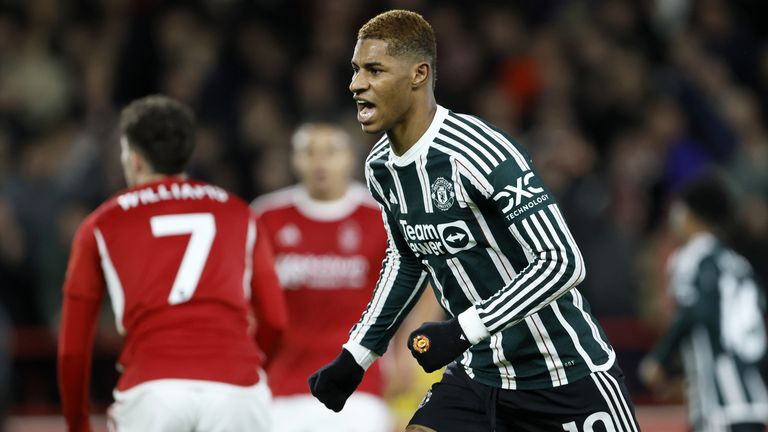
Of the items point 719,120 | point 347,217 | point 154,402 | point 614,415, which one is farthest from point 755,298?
point 719,120

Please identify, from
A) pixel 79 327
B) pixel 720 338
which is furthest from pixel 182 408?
pixel 720 338

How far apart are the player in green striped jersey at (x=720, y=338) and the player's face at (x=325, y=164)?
1.96 m

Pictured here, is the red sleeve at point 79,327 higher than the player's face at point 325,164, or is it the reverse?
the player's face at point 325,164

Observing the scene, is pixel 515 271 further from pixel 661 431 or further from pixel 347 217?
pixel 661 431

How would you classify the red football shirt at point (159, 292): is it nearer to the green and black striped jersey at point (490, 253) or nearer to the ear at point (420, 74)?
the green and black striped jersey at point (490, 253)

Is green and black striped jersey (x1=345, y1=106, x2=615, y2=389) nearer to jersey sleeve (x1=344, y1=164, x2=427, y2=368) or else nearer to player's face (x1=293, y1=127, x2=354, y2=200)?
jersey sleeve (x1=344, y1=164, x2=427, y2=368)

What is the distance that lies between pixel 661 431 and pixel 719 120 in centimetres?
329

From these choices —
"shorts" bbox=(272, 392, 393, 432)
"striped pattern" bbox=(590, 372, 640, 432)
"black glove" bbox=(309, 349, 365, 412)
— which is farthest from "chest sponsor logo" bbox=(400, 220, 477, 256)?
"shorts" bbox=(272, 392, 393, 432)

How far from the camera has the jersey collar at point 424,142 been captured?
4.29 m

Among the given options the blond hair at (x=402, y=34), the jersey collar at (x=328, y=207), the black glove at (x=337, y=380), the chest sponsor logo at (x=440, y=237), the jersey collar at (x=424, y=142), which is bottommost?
the black glove at (x=337, y=380)

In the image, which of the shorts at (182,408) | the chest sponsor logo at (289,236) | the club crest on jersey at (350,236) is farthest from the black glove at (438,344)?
the chest sponsor logo at (289,236)

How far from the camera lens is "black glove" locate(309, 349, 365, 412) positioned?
443 cm

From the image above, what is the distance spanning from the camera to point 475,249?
169 inches

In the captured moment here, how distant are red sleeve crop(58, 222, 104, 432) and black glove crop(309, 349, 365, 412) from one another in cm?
98
